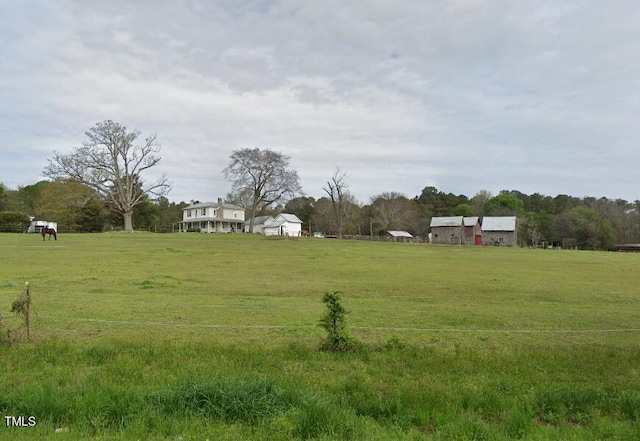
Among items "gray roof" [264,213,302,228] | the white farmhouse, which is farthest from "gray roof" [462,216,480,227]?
"gray roof" [264,213,302,228]

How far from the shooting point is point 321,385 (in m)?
5.85

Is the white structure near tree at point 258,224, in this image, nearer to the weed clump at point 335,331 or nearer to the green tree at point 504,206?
the green tree at point 504,206

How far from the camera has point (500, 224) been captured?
9281cm

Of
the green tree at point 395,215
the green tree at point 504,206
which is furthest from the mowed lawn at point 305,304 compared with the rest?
the green tree at point 504,206

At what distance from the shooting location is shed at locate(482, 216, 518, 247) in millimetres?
91125

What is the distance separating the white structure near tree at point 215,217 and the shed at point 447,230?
44.3 metres

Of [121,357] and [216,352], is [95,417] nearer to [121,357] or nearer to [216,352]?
[121,357]

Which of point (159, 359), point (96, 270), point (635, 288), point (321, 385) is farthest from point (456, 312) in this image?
point (96, 270)

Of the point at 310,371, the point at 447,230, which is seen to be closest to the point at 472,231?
the point at 447,230

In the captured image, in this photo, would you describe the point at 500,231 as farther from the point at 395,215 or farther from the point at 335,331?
the point at 335,331

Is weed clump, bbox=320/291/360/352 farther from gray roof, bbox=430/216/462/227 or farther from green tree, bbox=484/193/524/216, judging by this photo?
green tree, bbox=484/193/524/216

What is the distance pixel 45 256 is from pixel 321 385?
90.7 ft

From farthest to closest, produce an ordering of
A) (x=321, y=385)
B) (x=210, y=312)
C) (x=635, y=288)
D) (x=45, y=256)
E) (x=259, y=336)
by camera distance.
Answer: (x=45, y=256)
(x=635, y=288)
(x=210, y=312)
(x=259, y=336)
(x=321, y=385)

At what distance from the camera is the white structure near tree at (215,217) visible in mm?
95875
